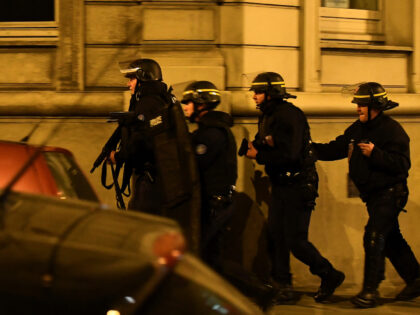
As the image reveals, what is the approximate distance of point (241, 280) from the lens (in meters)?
5.71

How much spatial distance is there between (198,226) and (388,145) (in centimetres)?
183

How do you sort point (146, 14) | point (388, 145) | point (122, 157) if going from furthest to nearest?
point (146, 14)
point (388, 145)
point (122, 157)

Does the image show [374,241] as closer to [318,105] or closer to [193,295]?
[318,105]

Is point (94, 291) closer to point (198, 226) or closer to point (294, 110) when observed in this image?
point (198, 226)

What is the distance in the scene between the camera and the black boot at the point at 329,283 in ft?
21.7

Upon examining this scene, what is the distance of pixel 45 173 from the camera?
4.14m

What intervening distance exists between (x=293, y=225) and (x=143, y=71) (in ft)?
5.71

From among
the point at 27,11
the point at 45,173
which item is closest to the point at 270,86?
the point at 45,173

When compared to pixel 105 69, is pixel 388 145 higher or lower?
lower

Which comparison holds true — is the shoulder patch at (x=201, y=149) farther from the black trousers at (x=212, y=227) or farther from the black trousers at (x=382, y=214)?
the black trousers at (x=382, y=214)

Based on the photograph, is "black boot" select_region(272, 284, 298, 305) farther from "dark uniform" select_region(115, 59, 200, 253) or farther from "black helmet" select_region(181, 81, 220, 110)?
"black helmet" select_region(181, 81, 220, 110)

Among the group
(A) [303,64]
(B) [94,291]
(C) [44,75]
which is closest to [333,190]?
(A) [303,64]

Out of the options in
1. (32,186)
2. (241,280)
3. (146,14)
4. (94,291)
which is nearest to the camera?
(94,291)

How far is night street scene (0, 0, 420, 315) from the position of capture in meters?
5.95
